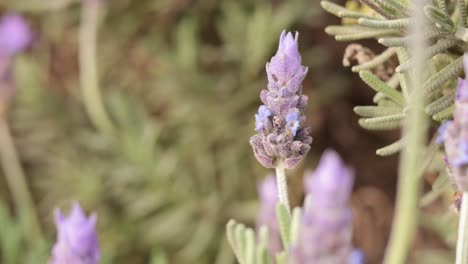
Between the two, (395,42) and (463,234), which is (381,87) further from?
(463,234)

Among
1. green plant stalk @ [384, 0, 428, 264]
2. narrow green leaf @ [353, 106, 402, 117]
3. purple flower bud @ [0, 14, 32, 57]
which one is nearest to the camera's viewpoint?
green plant stalk @ [384, 0, 428, 264]

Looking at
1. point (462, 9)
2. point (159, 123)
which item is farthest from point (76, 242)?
point (159, 123)

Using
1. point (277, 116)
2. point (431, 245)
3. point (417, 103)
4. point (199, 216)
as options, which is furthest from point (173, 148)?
point (417, 103)

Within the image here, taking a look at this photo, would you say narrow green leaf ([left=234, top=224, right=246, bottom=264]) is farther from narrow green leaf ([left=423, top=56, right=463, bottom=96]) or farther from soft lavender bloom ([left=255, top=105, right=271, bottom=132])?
narrow green leaf ([left=423, top=56, right=463, bottom=96])

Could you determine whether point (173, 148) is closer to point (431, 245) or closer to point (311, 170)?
point (311, 170)

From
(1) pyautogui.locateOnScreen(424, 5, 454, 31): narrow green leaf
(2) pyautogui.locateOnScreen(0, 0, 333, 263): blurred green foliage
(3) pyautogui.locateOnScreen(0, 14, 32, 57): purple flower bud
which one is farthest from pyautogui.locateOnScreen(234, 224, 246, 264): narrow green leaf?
(3) pyautogui.locateOnScreen(0, 14, 32, 57): purple flower bud

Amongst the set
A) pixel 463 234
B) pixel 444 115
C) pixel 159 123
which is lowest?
pixel 463 234

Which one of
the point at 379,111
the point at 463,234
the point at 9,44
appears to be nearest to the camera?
the point at 463,234
